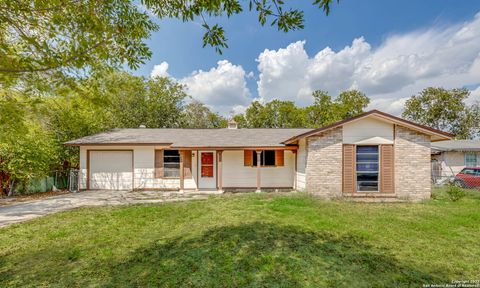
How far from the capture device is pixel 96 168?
12.8 meters

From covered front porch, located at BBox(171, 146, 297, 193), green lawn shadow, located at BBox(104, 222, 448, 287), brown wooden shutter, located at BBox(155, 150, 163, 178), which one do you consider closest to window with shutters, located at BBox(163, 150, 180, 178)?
brown wooden shutter, located at BBox(155, 150, 163, 178)

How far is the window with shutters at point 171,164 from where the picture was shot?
12.9 metres

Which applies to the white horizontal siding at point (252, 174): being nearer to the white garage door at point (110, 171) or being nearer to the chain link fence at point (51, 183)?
the white garage door at point (110, 171)

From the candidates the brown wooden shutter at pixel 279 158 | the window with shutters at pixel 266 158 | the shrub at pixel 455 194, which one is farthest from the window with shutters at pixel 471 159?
the window with shutters at pixel 266 158

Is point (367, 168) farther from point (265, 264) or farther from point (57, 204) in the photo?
point (57, 204)

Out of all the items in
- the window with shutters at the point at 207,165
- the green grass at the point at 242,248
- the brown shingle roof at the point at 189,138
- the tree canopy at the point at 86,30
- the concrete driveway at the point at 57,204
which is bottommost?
the concrete driveway at the point at 57,204

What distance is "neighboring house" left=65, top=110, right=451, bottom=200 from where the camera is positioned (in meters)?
9.90

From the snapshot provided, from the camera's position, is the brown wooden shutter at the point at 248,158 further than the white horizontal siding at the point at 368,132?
Yes

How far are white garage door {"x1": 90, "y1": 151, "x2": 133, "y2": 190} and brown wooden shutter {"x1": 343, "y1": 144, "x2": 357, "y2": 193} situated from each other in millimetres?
10618

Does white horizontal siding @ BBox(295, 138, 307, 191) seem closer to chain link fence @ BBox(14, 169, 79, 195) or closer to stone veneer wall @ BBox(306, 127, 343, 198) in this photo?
stone veneer wall @ BBox(306, 127, 343, 198)

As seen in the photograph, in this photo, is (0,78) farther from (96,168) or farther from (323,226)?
(96,168)

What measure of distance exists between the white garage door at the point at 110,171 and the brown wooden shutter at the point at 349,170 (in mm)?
10618

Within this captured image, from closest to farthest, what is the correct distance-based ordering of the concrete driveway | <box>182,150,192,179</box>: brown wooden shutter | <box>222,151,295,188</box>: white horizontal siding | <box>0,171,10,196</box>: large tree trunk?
the concrete driveway → <box>0,171,10,196</box>: large tree trunk → <box>182,150,192,179</box>: brown wooden shutter → <box>222,151,295,188</box>: white horizontal siding

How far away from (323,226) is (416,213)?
3.92 metres
